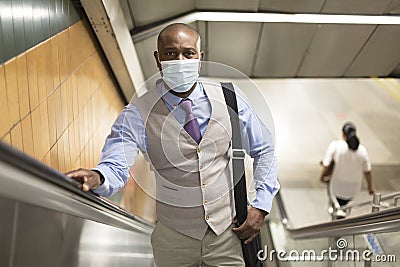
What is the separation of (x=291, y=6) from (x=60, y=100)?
141cm

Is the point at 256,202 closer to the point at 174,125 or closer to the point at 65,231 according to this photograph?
the point at 174,125

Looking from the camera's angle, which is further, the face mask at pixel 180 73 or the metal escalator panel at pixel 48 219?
the face mask at pixel 180 73

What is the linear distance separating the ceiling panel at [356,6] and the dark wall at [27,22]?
131 centimetres

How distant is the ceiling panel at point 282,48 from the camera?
3.25 meters

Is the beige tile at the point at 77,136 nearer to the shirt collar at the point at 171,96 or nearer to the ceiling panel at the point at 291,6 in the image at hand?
the shirt collar at the point at 171,96

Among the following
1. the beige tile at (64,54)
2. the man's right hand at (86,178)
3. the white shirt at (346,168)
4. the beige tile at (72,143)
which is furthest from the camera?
the white shirt at (346,168)

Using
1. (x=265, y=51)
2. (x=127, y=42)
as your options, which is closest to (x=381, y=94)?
(x=265, y=51)

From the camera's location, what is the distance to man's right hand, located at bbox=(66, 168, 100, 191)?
4.82 feet

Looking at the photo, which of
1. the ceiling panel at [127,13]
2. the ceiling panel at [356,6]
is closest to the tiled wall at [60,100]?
the ceiling panel at [127,13]

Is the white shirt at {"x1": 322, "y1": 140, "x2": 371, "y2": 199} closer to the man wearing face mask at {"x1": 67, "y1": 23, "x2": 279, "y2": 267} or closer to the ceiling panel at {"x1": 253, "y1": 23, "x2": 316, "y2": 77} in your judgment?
the ceiling panel at {"x1": 253, "y1": 23, "x2": 316, "y2": 77}

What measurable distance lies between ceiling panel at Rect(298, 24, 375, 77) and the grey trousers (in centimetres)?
139

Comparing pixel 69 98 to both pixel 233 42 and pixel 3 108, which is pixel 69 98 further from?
pixel 233 42

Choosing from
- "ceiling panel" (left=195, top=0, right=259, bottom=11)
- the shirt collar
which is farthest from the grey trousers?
"ceiling panel" (left=195, top=0, right=259, bottom=11)

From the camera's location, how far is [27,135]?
1884 millimetres
